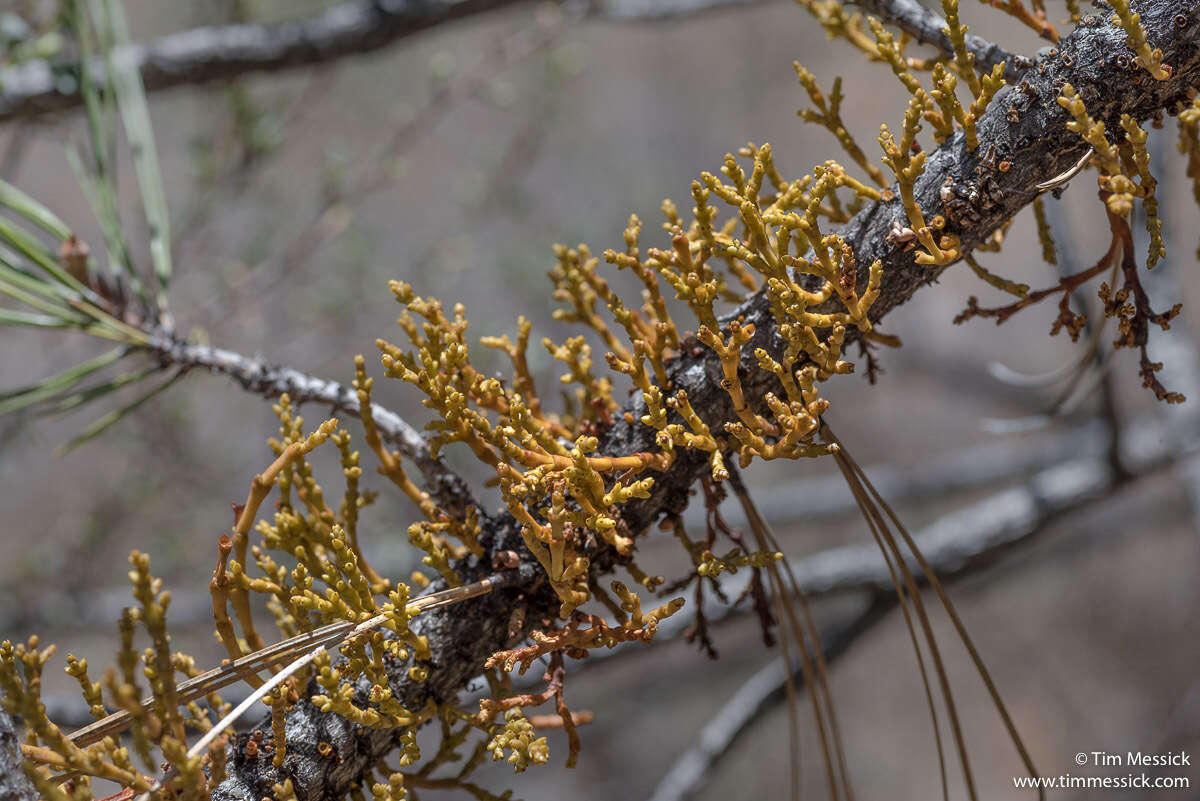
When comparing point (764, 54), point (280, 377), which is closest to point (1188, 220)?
point (764, 54)

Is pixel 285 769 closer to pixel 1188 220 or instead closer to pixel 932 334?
pixel 932 334

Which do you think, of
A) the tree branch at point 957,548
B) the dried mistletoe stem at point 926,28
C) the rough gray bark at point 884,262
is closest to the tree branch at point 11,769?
the rough gray bark at point 884,262

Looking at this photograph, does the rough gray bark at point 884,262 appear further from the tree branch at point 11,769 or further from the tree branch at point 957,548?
the tree branch at point 957,548

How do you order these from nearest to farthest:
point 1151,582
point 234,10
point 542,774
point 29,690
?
point 29,690
point 234,10
point 542,774
point 1151,582

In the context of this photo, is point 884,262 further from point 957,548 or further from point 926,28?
point 957,548

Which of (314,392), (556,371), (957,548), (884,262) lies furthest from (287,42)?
(957,548)

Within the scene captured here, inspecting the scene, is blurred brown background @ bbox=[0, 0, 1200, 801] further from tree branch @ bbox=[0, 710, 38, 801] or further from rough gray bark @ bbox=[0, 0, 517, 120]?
tree branch @ bbox=[0, 710, 38, 801]
